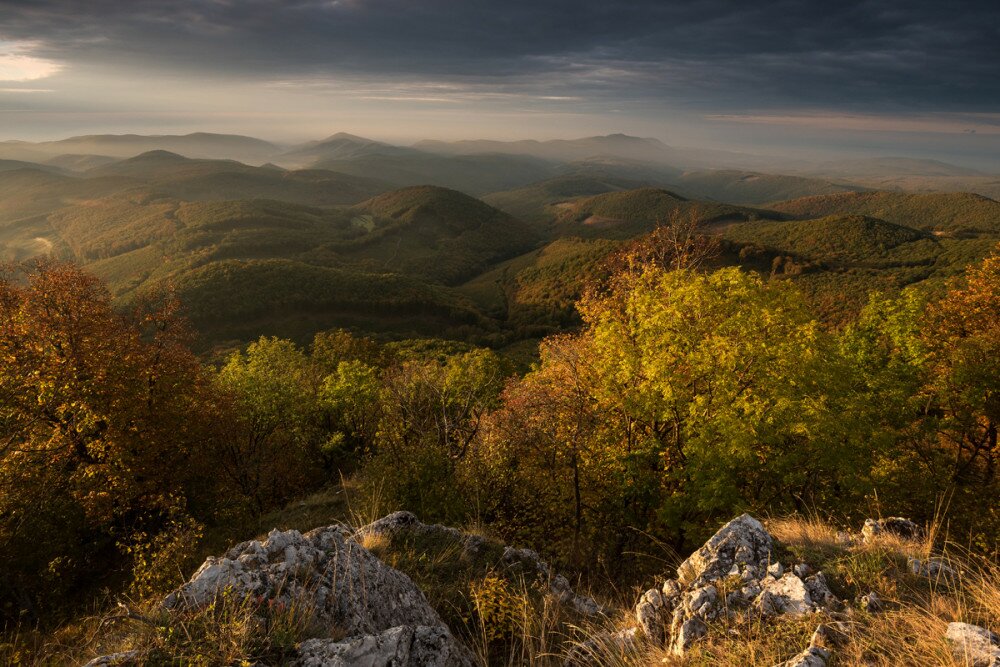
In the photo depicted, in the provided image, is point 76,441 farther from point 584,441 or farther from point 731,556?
point 731,556

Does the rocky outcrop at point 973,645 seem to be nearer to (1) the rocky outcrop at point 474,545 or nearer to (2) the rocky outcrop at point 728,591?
(2) the rocky outcrop at point 728,591

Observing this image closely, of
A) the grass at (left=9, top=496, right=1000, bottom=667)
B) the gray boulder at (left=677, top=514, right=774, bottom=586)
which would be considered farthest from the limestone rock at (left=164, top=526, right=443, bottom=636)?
the gray boulder at (left=677, top=514, right=774, bottom=586)

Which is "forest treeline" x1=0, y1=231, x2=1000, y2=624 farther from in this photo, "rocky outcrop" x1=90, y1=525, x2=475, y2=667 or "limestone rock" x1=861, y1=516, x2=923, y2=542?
"rocky outcrop" x1=90, y1=525, x2=475, y2=667

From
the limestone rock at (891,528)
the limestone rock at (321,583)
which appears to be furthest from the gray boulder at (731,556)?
the limestone rock at (321,583)

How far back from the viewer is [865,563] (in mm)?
7285

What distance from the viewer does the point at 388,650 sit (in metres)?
6.39

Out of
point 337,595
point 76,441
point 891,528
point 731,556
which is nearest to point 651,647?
point 731,556

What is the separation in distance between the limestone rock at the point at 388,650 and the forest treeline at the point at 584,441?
9743mm

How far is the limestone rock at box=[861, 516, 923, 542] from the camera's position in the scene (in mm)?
9242

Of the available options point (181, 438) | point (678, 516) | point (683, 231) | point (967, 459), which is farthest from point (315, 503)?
point (967, 459)

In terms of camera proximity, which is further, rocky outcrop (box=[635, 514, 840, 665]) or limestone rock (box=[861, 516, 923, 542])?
limestone rock (box=[861, 516, 923, 542])

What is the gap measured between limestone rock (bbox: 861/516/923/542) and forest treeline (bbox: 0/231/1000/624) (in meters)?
4.85

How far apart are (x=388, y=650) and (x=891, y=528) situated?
33.6 feet

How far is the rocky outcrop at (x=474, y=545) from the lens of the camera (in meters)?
10.8
